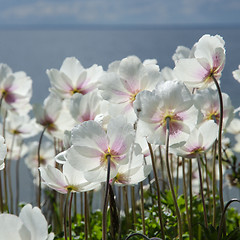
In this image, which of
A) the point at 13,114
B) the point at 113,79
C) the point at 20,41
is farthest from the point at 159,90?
the point at 20,41

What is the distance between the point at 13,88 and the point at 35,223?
0.72 meters

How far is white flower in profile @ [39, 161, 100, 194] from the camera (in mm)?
591

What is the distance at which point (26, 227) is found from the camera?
439 mm

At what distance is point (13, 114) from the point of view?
1.26 metres

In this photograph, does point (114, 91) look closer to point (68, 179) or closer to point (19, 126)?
point (68, 179)

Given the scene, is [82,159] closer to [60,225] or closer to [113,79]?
[113,79]

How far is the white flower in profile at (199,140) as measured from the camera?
2.04 ft

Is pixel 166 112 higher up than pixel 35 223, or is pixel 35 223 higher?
pixel 166 112

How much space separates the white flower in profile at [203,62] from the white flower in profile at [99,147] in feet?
0.44

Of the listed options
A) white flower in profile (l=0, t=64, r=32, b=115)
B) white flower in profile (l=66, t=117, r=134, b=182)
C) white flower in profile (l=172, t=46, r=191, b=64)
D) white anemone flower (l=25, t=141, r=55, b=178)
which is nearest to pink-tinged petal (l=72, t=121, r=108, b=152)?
white flower in profile (l=66, t=117, r=134, b=182)

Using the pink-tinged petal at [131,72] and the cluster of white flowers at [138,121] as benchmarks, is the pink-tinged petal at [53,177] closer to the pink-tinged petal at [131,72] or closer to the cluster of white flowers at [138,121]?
the cluster of white flowers at [138,121]

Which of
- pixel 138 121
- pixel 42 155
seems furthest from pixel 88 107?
pixel 42 155

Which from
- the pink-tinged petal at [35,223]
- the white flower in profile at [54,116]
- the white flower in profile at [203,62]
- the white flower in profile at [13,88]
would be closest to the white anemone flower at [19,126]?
the white flower in profile at [13,88]

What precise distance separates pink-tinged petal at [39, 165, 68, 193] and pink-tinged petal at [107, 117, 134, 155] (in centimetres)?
9
